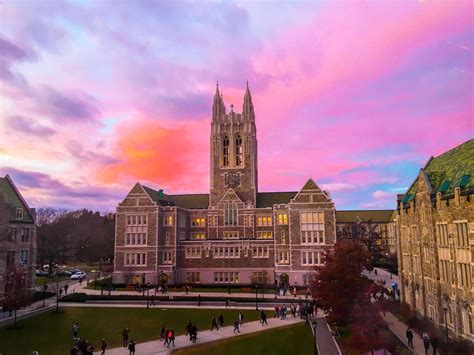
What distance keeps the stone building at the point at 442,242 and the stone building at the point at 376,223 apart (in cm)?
7170

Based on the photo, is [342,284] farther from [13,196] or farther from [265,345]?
[13,196]

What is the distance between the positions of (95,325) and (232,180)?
1812 inches

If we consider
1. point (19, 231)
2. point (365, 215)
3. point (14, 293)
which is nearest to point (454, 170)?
point (14, 293)

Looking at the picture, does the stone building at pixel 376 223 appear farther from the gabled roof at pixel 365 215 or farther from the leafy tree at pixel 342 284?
the leafy tree at pixel 342 284

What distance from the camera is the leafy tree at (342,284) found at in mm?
34156

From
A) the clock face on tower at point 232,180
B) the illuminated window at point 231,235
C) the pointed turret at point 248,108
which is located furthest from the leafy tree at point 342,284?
the pointed turret at point 248,108

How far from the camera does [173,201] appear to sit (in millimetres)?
84125

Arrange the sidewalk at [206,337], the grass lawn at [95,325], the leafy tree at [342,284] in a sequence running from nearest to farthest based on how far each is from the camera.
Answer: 1. the sidewalk at [206,337]
2. the grass lawn at [95,325]
3. the leafy tree at [342,284]

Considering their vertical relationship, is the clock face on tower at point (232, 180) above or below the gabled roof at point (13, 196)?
above

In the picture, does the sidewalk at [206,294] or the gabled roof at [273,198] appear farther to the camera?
the gabled roof at [273,198]

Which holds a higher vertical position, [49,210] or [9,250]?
[49,210]

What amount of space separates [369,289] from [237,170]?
5169 centimetres

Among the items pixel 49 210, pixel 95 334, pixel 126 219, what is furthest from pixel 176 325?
pixel 49 210

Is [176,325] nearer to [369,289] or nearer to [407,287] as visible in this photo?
[369,289]
